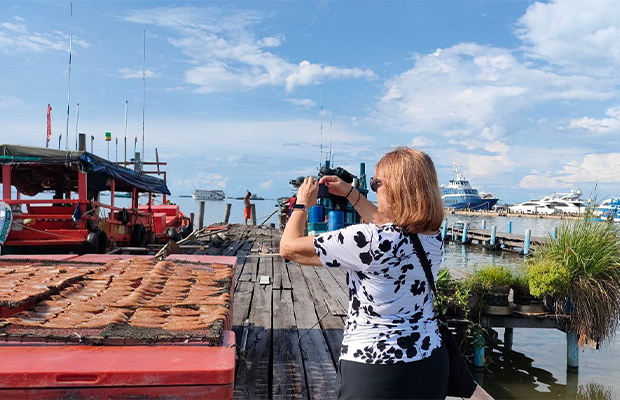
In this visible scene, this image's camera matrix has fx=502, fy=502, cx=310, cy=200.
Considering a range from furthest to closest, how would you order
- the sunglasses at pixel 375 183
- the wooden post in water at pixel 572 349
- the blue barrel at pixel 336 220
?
1. the blue barrel at pixel 336 220
2. the wooden post in water at pixel 572 349
3. the sunglasses at pixel 375 183

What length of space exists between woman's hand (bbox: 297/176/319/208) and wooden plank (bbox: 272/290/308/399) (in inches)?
78.3

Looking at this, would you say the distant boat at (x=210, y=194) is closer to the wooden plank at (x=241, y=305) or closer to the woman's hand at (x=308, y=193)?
the wooden plank at (x=241, y=305)

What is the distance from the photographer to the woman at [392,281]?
6.38ft

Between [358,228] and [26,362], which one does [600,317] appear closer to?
[358,228]

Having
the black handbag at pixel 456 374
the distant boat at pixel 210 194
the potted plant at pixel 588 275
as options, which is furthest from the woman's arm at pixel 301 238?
the distant boat at pixel 210 194

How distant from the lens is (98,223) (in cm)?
1204

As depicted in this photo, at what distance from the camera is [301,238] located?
2.08m

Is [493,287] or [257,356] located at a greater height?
[493,287]

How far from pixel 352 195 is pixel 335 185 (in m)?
0.14

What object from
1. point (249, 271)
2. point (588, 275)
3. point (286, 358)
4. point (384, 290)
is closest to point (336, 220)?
point (249, 271)

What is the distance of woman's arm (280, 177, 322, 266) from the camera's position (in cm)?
203

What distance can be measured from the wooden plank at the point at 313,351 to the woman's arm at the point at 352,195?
170 cm

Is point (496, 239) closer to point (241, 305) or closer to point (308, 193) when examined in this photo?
point (241, 305)

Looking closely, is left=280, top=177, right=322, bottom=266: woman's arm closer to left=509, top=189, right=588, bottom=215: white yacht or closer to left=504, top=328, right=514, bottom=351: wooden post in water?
left=504, top=328, right=514, bottom=351: wooden post in water
